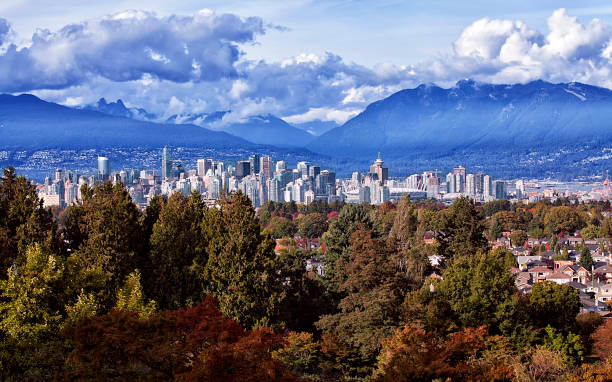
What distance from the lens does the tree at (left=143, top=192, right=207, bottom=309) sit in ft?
46.0

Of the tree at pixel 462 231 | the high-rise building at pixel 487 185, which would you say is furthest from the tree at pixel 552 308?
the high-rise building at pixel 487 185

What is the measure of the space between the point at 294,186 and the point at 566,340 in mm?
78671

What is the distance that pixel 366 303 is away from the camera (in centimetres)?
1337

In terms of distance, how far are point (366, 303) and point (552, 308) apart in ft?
17.9

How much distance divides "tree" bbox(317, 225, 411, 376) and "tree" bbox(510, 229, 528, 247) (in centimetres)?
3174

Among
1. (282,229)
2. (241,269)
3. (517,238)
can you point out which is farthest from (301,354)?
(517,238)

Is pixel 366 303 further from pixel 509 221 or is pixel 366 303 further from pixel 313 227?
pixel 509 221

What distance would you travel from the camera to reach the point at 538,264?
1410 inches

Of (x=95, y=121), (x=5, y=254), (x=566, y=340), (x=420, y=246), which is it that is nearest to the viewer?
(x=5, y=254)

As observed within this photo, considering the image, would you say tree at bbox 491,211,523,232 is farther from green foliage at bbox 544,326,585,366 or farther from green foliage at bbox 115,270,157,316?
green foliage at bbox 115,270,157,316

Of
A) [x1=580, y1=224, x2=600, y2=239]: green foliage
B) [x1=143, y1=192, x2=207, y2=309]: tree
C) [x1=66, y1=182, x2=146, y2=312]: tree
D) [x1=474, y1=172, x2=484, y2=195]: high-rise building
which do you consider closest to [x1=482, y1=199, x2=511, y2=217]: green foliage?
[x1=580, y1=224, x2=600, y2=239]: green foliage

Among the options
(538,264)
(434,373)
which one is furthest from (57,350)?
(538,264)

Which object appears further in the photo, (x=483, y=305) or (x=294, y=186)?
(x=294, y=186)

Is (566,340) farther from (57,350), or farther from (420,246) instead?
(57,350)
